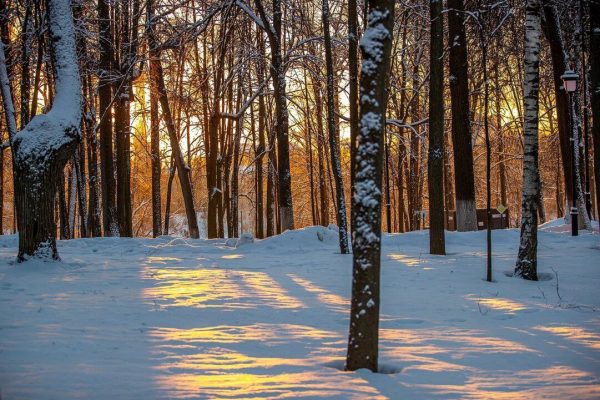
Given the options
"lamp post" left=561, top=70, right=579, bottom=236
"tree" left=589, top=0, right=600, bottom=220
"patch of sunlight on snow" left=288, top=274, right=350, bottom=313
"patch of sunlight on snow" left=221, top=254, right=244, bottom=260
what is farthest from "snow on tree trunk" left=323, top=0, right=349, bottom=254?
"lamp post" left=561, top=70, right=579, bottom=236

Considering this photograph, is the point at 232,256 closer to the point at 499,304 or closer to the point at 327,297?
the point at 327,297

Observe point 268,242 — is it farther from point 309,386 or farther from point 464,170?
point 309,386

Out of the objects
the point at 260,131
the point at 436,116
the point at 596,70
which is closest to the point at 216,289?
the point at 436,116

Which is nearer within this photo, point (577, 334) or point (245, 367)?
point (245, 367)

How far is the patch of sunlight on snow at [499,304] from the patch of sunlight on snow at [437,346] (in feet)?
5.04

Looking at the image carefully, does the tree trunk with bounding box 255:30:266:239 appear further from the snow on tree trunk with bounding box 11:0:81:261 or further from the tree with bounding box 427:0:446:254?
the snow on tree trunk with bounding box 11:0:81:261

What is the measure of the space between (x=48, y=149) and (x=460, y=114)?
35.1 feet

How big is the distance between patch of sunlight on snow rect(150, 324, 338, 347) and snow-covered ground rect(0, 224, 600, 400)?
0.02 metres

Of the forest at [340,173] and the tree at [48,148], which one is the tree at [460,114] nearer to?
the forest at [340,173]

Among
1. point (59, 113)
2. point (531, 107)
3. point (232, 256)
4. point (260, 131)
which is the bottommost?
point (232, 256)

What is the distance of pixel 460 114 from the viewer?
16.4 m

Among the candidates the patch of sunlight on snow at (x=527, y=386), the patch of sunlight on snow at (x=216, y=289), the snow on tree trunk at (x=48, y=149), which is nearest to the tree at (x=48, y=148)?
the snow on tree trunk at (x=48, y=149)

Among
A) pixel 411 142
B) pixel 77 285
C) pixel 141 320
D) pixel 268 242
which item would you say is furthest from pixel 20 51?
pixel 411 142

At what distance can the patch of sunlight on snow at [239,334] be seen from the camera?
6.25 meters
